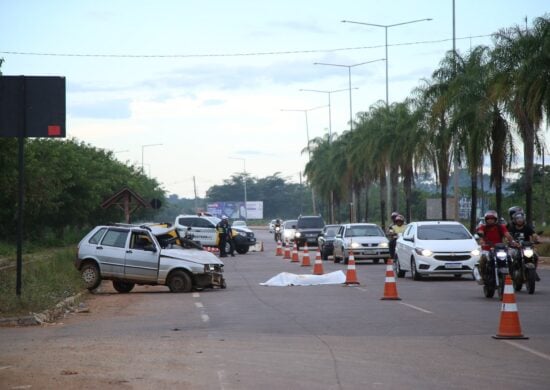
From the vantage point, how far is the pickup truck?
26.1m

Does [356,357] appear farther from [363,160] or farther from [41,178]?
[363,160]

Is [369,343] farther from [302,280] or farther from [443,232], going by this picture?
[443,232]

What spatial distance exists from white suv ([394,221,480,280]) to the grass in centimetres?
912

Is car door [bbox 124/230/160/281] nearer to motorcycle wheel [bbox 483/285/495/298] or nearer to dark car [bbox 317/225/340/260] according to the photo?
motorcycle wheel [bbox 483/285/495/298]

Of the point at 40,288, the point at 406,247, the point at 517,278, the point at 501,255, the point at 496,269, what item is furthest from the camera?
the point at 406,247

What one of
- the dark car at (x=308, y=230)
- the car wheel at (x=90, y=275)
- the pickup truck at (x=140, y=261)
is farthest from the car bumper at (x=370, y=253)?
the dark car at (x=308, y=230)

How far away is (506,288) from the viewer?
14.2 meters

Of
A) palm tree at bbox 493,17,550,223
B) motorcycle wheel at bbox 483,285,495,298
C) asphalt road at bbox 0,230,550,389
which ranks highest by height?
palm tree at bbox 493,17,550,223

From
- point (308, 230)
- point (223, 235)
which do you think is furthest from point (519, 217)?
point (308, 230)

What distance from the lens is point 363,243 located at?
41.4m

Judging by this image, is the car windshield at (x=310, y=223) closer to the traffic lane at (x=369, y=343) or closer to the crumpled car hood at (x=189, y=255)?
the crumpled car hood at (x=189, y=255)

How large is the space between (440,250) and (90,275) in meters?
9.28

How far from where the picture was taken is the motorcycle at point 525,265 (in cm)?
2203

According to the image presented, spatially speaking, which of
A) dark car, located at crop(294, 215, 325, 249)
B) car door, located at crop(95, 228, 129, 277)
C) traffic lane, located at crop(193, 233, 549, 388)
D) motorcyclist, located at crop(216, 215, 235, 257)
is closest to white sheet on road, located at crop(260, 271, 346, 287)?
car door, located at crop(95, 228, 129, 277)
